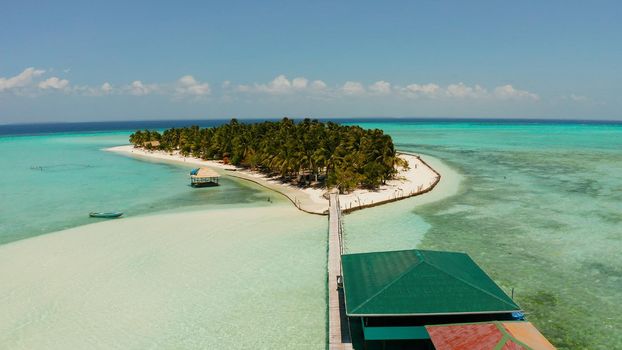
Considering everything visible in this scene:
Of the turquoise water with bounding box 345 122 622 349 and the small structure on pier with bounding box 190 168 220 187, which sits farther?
the small structure on pier with bounding box 190 168 220 187

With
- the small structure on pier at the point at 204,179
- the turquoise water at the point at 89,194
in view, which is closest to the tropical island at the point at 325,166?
the turquoise water at the point at 89,194

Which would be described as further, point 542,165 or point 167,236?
point 542,165

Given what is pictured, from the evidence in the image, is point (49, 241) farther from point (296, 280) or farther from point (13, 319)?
point (296, 280)

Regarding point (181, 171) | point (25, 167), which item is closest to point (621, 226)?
point (181, 171)

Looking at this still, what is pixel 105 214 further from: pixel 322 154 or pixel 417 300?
pixel 417 300

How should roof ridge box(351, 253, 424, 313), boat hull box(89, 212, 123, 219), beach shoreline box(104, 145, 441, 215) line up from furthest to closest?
beach shoreline box(104, 145, 441, 215) < boat hull box(89, 212, 123, 219) < roof ridge box(351, 253, 424, 313)

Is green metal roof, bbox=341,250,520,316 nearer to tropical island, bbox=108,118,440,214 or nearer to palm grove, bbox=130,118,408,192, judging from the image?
tropical island, bbox=108,118,440,214

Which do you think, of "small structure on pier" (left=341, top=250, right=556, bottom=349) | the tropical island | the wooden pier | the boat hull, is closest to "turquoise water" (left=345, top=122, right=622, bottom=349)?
the wooden pier
